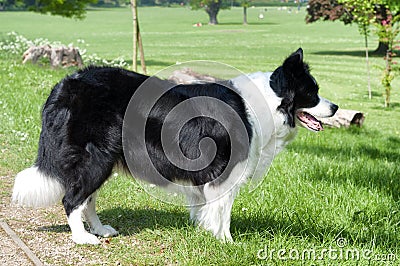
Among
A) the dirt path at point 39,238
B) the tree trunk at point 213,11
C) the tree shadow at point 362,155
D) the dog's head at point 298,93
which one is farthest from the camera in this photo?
the tree trunk at point 213,11

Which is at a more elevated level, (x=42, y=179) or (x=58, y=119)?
(x=58, y=119)

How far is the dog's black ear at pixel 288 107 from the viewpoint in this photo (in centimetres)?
475

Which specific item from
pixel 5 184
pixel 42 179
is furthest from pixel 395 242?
pixel 5 184

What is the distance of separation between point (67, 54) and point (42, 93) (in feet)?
17.8

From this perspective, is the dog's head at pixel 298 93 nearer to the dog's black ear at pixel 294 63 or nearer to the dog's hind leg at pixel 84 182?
the dog's black ear at pixel 294 63

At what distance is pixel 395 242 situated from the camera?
17.1 feet

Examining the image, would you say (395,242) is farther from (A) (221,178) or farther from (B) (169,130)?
(B) (169,130)

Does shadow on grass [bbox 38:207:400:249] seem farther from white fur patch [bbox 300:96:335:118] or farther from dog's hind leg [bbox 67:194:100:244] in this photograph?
white fur patch [bbox 300:96:335:118]

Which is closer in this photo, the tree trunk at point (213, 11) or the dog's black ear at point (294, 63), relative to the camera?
the dog's black ear at point (294, 63)

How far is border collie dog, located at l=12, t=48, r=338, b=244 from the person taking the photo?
4.77 metres

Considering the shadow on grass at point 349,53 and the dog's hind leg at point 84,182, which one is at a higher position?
the dog's hind leg at point 84,182

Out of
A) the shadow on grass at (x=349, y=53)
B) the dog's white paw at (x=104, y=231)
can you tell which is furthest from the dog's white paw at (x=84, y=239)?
the shadow on grass at (x=349, y=53)

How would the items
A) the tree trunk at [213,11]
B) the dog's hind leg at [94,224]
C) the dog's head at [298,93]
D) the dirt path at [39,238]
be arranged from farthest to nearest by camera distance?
the tree trunk at [213,11]
the dog's hind leg at [94,224]
the dog's head at [298,93]
the dirt path at [39,238]

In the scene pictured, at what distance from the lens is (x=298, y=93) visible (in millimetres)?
4777
